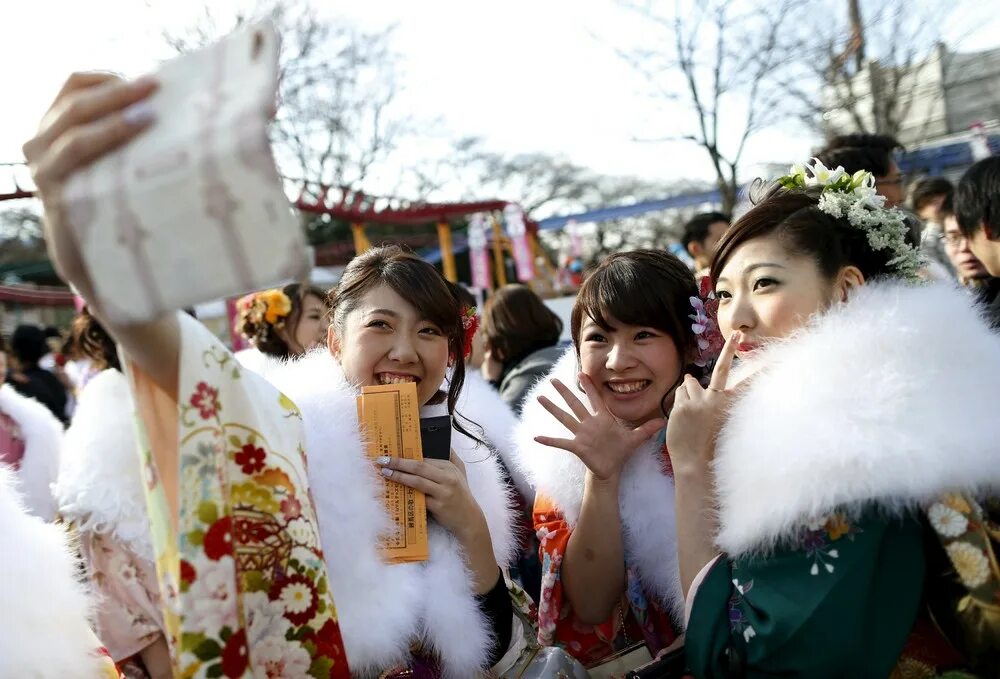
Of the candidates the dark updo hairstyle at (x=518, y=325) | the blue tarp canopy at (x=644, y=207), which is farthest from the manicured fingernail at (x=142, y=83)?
the blue tarp canopy at (x=644, y=207)

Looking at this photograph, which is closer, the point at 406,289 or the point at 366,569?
the point at 366,569

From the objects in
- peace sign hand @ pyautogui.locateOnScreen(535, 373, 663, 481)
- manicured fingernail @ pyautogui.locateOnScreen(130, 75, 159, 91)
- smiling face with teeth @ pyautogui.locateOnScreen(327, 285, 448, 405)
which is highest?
manicured fingernail @ pyautogui.locateOnScreen(130, 75, 159, 91)

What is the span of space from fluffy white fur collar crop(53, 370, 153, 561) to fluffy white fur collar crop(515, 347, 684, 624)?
116cm

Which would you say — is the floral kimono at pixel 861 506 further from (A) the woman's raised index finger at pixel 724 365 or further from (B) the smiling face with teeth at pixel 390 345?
(B) the smiling face with teeth at pixel 390 345

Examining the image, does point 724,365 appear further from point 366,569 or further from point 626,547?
point 366,569

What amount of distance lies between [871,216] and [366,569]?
1.47 metres

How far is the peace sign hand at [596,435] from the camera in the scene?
83.8 inches

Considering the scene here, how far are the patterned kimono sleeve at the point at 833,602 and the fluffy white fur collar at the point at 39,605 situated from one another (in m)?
1.29

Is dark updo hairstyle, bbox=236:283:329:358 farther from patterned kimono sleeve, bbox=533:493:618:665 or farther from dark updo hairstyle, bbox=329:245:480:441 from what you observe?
patterned kimono sleeve, bbox=533:493:618:665

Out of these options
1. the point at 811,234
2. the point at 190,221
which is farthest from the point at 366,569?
the point at 811,234

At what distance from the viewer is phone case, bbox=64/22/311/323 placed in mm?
1000

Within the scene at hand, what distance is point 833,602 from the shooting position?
147cm

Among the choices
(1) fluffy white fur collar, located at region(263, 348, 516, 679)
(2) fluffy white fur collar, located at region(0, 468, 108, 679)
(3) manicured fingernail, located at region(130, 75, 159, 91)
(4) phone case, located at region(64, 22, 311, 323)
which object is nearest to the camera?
(4) phone case, located at region(64, 22, 311, 323)

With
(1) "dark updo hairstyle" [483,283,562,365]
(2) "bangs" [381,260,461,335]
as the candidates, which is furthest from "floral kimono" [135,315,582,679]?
(1) "dark updo hairstyle" [483,283,562,365]
